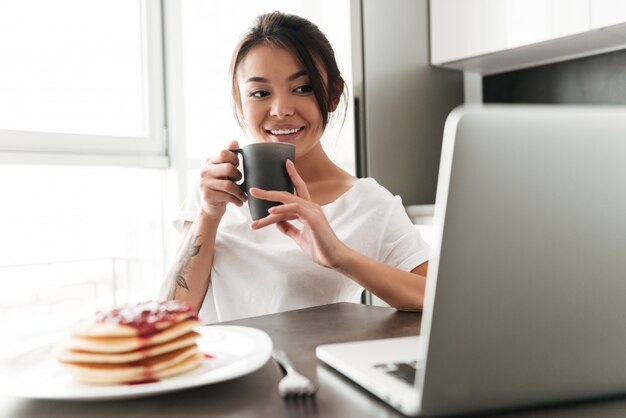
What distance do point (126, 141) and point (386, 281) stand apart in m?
2.01

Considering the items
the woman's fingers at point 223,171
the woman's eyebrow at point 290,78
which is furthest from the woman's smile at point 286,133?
the woman's fingers at point 223,171

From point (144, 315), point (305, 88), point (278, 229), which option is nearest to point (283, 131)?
point (305, 88)

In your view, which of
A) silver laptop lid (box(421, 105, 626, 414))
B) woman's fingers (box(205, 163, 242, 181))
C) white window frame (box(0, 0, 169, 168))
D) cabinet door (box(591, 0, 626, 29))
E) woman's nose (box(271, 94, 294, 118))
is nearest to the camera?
silver laptop lid (box(421, 105, 626, 414))

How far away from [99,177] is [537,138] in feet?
8.69

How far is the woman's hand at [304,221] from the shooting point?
107 centimetres

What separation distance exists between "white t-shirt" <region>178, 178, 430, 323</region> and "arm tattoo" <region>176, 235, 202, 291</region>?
8 cm

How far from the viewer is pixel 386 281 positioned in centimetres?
122

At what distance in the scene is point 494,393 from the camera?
0.52 meters

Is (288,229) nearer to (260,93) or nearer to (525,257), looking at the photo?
(260,93)

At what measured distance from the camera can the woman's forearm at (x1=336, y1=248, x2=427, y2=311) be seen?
3.86 ft

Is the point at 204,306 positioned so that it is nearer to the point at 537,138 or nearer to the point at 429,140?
the point at 537,138

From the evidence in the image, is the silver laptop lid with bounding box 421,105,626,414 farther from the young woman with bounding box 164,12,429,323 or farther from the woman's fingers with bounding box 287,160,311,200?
the young woman with bounding box 164,12,429,323

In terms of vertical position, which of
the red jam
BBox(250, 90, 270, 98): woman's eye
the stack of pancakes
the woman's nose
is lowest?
the stack of pancakes

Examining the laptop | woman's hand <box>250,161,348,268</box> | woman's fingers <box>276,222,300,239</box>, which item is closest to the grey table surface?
the laptop
